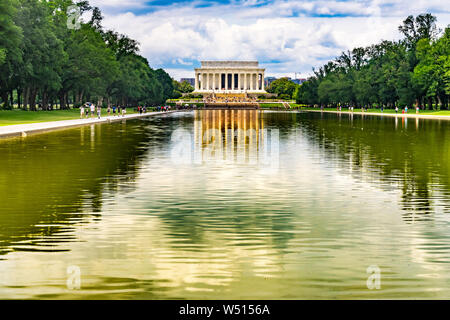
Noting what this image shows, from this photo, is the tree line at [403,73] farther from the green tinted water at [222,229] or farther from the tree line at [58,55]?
the green tinted water at [222,229]

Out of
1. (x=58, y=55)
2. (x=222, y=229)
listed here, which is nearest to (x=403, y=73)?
(x=58, y=55)

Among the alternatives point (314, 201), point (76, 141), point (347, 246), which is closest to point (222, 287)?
point (347, 246)

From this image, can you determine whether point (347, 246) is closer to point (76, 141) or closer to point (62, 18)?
point (76, 141)

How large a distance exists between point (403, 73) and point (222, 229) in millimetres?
102861

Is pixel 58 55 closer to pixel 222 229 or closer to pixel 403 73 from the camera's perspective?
pixel 403 73

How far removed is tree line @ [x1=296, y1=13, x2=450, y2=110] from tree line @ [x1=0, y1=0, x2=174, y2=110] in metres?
43.2

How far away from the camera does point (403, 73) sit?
10850cm

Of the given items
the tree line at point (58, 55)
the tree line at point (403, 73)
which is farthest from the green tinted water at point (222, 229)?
the tree line at point (403, 73)

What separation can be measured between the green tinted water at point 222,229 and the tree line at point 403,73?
251 feet

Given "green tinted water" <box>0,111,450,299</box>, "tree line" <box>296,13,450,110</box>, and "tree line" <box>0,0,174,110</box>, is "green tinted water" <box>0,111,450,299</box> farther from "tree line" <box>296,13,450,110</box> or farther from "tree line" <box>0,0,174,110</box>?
"tree line" <box>296,13,450,110</box>

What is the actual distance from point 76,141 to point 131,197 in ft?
68.6

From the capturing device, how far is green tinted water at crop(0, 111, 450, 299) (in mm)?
7871

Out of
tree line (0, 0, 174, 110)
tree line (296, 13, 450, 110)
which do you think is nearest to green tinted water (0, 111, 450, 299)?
tree line (0, 0, 174, 110)

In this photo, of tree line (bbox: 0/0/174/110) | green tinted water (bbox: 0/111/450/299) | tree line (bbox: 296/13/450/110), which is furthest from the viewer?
tree line (bbox: 296/13/450/110)
